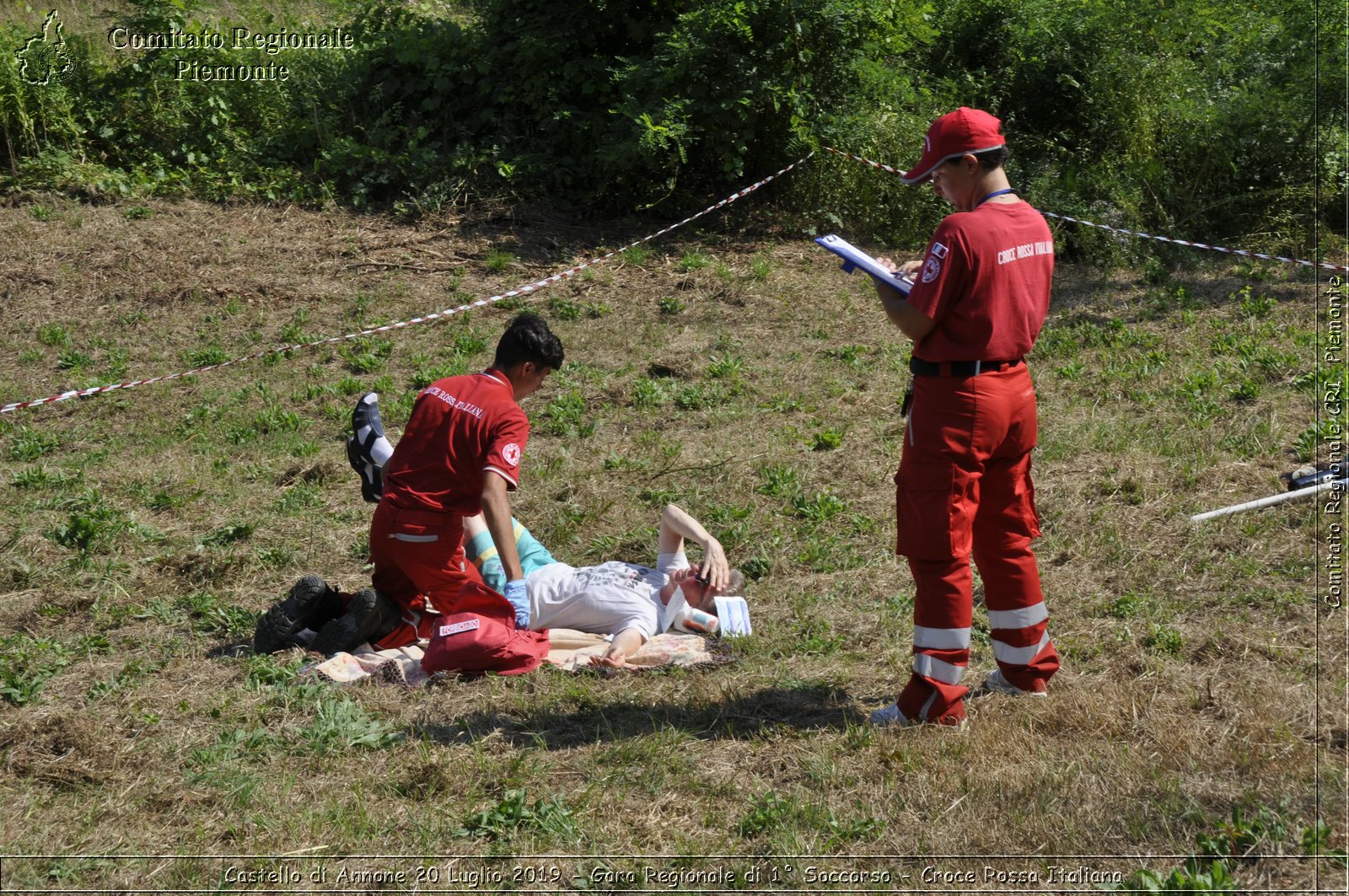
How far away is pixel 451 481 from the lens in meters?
5.33

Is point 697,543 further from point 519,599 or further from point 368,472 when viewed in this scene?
point 368,472

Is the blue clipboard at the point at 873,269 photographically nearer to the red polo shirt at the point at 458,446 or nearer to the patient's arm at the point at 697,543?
the red polo shirt at the point at 458,446

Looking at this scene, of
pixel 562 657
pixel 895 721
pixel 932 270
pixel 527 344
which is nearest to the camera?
pixel 932 270

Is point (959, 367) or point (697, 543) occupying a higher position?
point (959, 367)

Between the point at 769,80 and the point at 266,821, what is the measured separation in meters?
8.89

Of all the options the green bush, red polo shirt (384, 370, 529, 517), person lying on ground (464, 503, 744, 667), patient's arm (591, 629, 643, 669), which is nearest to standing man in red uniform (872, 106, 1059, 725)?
patient's arm (591, 629, 643, 669)

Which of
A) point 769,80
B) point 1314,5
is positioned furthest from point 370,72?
point 1314,5

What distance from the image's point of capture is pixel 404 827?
3861 mm

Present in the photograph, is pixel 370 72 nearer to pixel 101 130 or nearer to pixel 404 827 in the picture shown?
pixel 101 130

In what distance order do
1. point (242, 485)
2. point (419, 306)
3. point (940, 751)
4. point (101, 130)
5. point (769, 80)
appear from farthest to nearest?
1. point (101, 130)
2. point (769, 80)
3. point (419, 306)
4. point (242, 485)
5. point (940, 751)

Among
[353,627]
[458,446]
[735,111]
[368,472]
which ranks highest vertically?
[735,111]

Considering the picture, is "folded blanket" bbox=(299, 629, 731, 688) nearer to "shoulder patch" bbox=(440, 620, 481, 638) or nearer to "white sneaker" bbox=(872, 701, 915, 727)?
"shoulder patch" bbox=(440, 620, 481, 638)

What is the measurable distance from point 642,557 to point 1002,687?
2.42m

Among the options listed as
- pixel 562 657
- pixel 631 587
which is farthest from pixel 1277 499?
pixel 562 657
